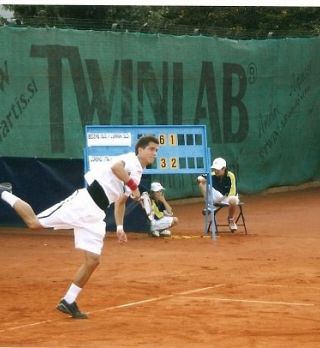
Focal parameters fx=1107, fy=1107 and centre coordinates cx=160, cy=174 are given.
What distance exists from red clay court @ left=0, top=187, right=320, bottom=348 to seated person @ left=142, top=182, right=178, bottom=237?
268mm

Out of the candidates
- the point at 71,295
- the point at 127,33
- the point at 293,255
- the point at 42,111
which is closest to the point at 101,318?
the point at 71,295

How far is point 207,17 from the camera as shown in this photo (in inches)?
1158

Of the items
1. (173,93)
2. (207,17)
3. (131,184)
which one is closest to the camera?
(131,184)

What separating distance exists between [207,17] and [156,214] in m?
13.4

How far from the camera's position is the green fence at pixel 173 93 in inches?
736

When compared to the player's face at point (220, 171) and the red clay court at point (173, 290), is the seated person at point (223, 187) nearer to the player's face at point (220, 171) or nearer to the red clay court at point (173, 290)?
the player's face at point (220, 171)

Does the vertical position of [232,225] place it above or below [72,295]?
below

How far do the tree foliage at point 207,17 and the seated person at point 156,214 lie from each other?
9.89 meters

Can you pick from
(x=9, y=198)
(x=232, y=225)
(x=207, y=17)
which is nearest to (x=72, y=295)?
(x=9, y=198)

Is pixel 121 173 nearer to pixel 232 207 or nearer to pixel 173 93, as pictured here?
pixel 232 207

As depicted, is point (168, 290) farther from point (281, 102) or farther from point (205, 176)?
point (281, 102)

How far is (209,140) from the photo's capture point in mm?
22375

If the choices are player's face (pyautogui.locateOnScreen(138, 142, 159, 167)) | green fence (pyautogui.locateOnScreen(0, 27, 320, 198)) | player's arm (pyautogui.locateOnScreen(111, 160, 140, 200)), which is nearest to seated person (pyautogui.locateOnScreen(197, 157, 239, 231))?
green fence (pyautogui.locateOnScreen(0, 27, 320, 198))

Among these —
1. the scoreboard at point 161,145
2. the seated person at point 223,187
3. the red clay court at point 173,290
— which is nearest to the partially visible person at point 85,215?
the red clay court at point 173,290
